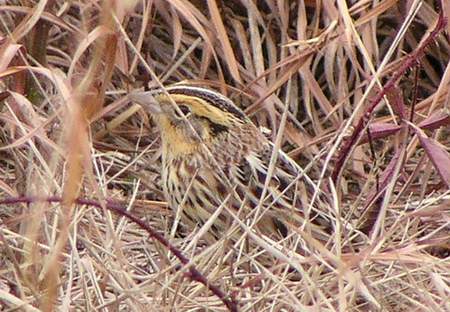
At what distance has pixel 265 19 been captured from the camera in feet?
12.9

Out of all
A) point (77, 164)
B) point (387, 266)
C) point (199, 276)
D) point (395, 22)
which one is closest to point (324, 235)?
point (387, 266)

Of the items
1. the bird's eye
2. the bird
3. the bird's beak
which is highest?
the bird's beak

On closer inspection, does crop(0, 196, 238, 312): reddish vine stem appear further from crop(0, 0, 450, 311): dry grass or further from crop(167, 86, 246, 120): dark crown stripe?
crop(167, 86, 246, 120): dark crown stripe

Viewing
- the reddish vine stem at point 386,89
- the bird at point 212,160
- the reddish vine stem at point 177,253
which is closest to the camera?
the reddish vine stem at point 177,253

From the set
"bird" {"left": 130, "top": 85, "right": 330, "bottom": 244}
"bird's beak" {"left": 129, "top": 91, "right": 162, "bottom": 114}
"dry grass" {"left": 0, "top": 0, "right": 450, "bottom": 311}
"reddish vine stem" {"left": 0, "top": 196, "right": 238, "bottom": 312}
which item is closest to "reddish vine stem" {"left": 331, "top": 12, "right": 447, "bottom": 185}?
"dry grass" {"left": 0, "top": 0, "right": 450, "bottom": 311}

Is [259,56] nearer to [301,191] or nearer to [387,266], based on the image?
[301,191]

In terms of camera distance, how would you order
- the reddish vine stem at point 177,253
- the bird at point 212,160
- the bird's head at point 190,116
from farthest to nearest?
the bird's head at point 190,116 < the bird at point 212,160 < the reddish vine stem at point 177,253

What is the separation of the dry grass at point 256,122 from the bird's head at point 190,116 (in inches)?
5.5

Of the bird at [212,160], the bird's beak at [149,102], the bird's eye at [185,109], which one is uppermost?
the bird's beak at [149,102]

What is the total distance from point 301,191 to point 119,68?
3.12 feet

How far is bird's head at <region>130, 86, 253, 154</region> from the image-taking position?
3197mm

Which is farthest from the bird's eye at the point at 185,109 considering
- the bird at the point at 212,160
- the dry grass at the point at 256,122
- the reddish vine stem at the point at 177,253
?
the reddish vine stem at the point at 177,253

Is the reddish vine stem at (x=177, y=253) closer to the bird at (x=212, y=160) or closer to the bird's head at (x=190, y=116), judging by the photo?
the bird at (x=212, y=160)

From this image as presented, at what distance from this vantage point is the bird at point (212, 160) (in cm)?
308
